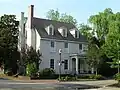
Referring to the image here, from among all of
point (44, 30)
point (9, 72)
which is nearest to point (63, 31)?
point (44, 30)

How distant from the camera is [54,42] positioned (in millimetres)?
51219

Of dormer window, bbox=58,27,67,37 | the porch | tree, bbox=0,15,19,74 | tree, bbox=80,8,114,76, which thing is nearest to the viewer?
tree, bbox=0,15,19,74

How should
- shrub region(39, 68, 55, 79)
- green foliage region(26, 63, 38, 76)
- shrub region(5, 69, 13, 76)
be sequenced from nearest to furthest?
green foliage region(26, 63, 38, 76), shrub region(39, 68, 55, 79), shrub region(5, 69, 13, 76)

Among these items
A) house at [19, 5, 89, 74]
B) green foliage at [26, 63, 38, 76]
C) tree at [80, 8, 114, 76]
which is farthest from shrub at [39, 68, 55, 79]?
tree at [80, 8, 114, 76]

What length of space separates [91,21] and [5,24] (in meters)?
20.0

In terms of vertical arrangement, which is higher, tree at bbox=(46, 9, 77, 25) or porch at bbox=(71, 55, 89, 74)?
tree at bbox=(46, 9, 77, 25)

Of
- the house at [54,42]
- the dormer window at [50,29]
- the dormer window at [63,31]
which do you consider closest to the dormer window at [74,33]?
the house at [54,42]

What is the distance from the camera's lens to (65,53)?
173 feet

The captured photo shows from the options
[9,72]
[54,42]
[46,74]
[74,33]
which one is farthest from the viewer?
[74,33]

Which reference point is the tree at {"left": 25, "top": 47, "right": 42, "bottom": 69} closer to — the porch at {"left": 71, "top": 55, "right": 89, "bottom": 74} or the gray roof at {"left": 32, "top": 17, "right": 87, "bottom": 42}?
the gray roof at {"left": 32, "top": 17, "right": 87, "bottom": 42}

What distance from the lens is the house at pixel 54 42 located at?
→ 1977 inches

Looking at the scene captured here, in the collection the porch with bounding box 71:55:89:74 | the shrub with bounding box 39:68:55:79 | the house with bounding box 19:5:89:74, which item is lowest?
the shrub with bounding box 39:68:55:79

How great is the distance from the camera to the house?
50219 millimetres

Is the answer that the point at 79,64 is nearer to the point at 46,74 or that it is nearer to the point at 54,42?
the point at 54,42
